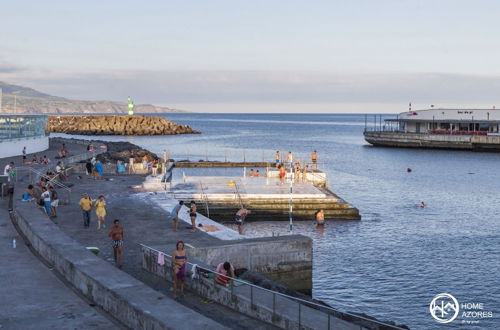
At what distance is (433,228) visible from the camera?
36.2 m

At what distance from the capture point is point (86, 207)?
72.4 ft

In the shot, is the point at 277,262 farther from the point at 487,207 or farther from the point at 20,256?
the point at 487,207

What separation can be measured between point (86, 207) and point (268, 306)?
11.8 m

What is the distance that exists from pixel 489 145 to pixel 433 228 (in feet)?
245

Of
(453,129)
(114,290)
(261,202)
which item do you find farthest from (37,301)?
(453,129)

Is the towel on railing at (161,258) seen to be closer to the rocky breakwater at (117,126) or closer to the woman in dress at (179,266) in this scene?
the woman in dress at (179,266)

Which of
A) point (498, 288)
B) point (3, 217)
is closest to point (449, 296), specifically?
point (498, 288)

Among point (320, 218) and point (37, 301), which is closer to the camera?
point (37, 301)

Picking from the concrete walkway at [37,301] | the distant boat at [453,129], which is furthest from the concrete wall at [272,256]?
the distant boat at [453,129]

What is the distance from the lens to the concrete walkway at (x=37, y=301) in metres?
11.4

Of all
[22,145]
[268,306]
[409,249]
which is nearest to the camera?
[268,306]

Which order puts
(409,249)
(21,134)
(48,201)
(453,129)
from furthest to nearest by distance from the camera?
(453,129) < (21,134) < (409,249) < (48,201)

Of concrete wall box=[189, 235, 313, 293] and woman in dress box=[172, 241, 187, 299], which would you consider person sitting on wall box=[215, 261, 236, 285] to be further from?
concrete wall box=[189, 235, 313, 293]

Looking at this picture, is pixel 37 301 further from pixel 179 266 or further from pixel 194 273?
pixel 194 273
